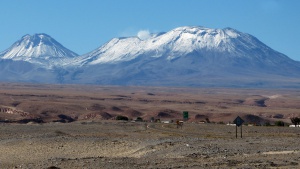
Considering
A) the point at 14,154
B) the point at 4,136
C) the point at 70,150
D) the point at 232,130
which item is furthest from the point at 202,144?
the point at 232,130

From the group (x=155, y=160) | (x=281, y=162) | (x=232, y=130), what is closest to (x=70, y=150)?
(x=155, y=160)

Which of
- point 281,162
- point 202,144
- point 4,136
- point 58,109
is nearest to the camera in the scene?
point 281,162

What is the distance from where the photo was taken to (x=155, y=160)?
2853 centimetres

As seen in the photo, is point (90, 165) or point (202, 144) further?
point (202, 144)

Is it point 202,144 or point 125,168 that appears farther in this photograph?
point 202,144

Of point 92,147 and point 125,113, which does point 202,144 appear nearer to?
point 92,147

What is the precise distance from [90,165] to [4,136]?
21179 millimetres

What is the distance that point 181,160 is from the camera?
27.8 metres

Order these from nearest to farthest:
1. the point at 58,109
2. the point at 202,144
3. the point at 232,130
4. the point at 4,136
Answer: the point at 202,144 < the point at 4,136 < the point at 232,130 < the point at 58,109

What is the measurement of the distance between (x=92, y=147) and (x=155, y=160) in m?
9.59

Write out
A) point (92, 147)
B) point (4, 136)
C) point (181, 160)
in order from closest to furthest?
point (181, 160) < point (92, 147) < point (4, 136)

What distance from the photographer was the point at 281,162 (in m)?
25.6

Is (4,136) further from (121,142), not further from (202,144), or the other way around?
(202,144)

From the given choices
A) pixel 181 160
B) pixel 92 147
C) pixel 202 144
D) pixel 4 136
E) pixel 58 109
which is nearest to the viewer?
pixel 181 160
